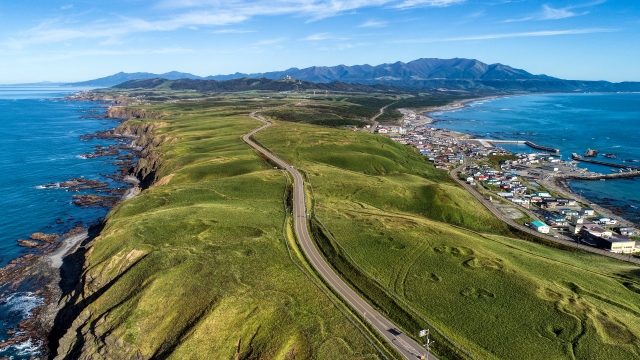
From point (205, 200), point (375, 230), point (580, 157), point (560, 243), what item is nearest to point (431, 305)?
point (375, 230)

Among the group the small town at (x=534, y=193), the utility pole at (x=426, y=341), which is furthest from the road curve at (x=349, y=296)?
the small town at (x=534, y=193)

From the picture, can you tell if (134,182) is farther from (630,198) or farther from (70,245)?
(630,198)

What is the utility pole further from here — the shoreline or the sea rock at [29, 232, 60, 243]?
the sea rock at [29, 232, 60, 243]

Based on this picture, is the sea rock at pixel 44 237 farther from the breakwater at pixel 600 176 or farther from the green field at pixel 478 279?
the breakwater at pixel 600 176

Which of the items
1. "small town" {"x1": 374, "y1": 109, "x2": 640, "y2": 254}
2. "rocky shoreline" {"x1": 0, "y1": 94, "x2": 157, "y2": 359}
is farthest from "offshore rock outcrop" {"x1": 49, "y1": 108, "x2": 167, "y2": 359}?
"small town" {"x1": 374, "y1": 109, "x2": 640, "y2": 254}

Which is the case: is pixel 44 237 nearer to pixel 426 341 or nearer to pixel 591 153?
pixel 426 341

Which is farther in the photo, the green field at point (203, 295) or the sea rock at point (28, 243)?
the sea rock at point (28, 243)

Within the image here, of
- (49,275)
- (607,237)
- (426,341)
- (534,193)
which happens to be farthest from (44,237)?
(534,193)
